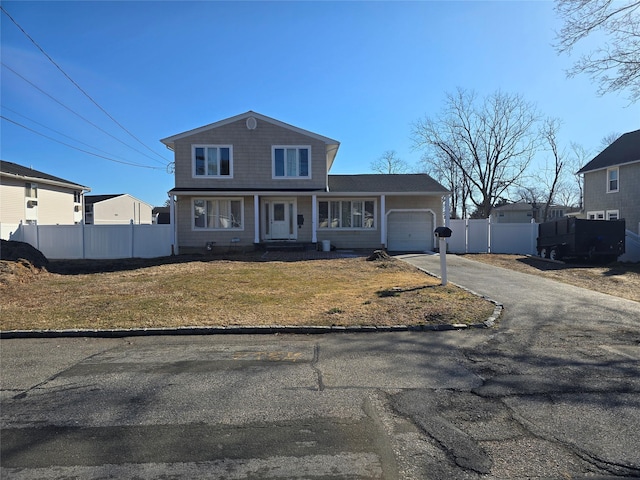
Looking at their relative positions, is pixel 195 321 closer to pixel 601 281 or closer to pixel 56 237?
pixel 601 281

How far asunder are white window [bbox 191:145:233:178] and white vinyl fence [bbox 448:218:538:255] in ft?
43.4

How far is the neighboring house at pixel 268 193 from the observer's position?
21.2m

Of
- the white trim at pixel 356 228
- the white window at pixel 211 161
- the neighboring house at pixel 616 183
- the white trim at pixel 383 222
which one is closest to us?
the white window at pixel 211 161

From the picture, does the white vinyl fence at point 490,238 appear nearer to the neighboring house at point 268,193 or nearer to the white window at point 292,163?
the neighboring house at point 268,193

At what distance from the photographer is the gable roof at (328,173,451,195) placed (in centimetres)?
2153

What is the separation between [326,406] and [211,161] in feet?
63.5

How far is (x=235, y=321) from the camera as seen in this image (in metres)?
7.04

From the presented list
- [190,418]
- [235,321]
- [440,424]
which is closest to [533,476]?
[440,424]

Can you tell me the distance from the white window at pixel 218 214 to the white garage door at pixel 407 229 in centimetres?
845

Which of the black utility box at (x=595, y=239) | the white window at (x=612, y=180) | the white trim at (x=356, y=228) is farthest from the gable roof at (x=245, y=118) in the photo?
the white window at (x=612, y=180)

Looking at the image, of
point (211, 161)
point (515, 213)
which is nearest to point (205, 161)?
point (211, 161)

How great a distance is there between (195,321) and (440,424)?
4.87 metres

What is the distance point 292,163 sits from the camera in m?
21.7

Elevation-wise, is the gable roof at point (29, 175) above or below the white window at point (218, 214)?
above
